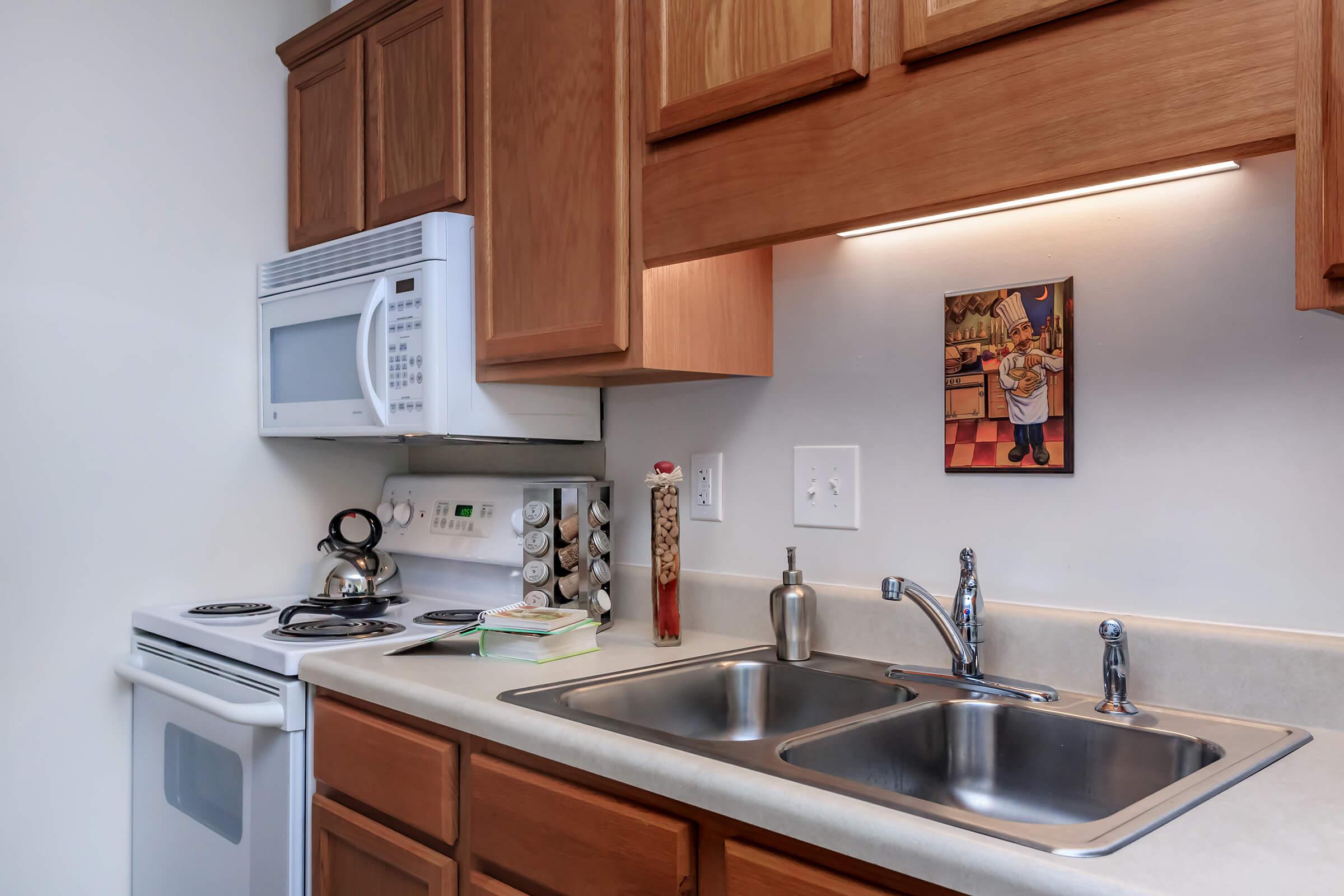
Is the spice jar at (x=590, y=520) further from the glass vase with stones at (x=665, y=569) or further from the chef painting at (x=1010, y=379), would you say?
the chef painting at (x=1010, y=379)

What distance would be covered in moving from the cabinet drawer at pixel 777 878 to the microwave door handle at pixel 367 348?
1.19 meters

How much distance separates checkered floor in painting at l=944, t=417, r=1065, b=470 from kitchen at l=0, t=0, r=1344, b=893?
1.2 inches

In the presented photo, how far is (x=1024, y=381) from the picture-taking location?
4.51 ft

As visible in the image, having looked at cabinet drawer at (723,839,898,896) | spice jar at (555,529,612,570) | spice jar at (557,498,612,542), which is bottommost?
cabinet drawer at (723,839,898,896)

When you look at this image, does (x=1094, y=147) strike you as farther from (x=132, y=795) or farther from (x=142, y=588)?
(x=132, y=795)

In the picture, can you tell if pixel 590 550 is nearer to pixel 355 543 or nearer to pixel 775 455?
pixel 775 455

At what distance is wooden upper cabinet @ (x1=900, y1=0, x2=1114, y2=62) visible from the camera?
102 centimetres

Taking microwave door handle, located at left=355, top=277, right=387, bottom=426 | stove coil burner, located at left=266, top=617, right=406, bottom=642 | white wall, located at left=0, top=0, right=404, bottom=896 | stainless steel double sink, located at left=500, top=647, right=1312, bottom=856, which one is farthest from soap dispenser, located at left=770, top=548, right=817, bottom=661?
white wall, located at left=0, top=0, right=404, bottom=896

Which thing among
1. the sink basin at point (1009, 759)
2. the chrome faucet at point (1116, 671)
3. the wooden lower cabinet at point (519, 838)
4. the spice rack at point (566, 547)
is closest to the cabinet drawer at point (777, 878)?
the wooden lower cabinet at point (519, 838)

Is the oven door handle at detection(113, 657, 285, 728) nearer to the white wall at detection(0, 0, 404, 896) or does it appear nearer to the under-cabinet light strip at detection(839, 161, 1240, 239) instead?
the white wall at detection(0, 0, 404, 896)

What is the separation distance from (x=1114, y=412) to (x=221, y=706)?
145 cm

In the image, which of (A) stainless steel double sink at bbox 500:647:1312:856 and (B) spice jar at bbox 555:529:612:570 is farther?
(B) spice jar at bbox 555:529:612:570

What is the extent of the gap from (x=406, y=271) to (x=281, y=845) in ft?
3.33

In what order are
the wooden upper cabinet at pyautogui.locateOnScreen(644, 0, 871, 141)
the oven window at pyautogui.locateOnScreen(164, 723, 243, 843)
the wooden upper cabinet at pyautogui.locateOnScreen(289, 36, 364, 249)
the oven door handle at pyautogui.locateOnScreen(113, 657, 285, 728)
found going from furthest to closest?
the wooden upper cabinet at pyautogui.locateOnScreen(289, 36, 364, 249) < the oven window at pyautogui.locateOnScreen(164, 723, 243, 843) < the oven door handle at pyautogui.locateOnScreen(113, 657, 285, 728) < the wooden upper cabinet at pyautogui.locateOnScreen(644, 0, 871, 141)
